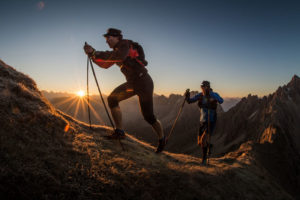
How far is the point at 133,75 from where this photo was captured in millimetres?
4875

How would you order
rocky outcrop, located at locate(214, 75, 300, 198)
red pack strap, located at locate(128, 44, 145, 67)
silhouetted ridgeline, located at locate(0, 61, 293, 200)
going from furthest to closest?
rocky outcrop, located at locate(214, 75, 300, 198) < red pack strap, located at locate(128, 44, 145, 67) < silhouetted ridgeline, located at locate(0, 61, 293, 200)

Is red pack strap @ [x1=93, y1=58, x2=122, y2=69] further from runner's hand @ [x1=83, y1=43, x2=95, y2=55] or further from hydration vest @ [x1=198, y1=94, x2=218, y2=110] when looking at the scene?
hydration vest @ [x1=198, y1=94, x2=218, y2=110]

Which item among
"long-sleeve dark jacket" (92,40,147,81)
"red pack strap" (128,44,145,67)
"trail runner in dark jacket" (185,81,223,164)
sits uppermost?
"red pack strap" (128,44,145,67)

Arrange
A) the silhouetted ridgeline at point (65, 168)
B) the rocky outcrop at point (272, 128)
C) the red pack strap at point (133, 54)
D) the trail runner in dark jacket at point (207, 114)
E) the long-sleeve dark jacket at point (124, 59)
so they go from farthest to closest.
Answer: the rocky outcrop at point (272, 128) → the trail runner in dark jacket at point (207, 114) → the red pack strap at point (133, 54) → the long-sleeve dark jacket at point (124, 59) → the silhouetted ridgeline at point (65, 168)

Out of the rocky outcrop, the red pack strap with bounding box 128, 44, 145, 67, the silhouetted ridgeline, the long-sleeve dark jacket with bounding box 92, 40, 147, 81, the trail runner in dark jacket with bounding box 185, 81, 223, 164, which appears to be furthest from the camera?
the rocky outcrop

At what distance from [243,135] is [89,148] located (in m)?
78.7

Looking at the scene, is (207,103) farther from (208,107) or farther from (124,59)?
(124,59)

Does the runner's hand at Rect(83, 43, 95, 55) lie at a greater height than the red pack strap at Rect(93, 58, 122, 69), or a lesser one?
greater

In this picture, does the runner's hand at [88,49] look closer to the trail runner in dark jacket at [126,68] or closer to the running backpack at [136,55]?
the trail runner in dark jacket at [126,68]

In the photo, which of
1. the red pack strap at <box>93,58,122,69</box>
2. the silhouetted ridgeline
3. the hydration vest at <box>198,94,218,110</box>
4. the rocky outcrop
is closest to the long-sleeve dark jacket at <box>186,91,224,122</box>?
the hydration vest at <box>198,94,218,110</box>

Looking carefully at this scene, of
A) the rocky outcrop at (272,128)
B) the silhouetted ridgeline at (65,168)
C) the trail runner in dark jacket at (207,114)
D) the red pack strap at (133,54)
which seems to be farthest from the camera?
the rocky outcrop at (272,128)

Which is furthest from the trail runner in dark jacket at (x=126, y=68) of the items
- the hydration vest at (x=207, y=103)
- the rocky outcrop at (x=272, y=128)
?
the rocky outcrop at (x=272, y=128)

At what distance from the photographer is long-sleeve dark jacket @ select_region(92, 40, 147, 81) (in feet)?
14.4

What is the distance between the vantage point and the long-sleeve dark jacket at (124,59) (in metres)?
4.39
